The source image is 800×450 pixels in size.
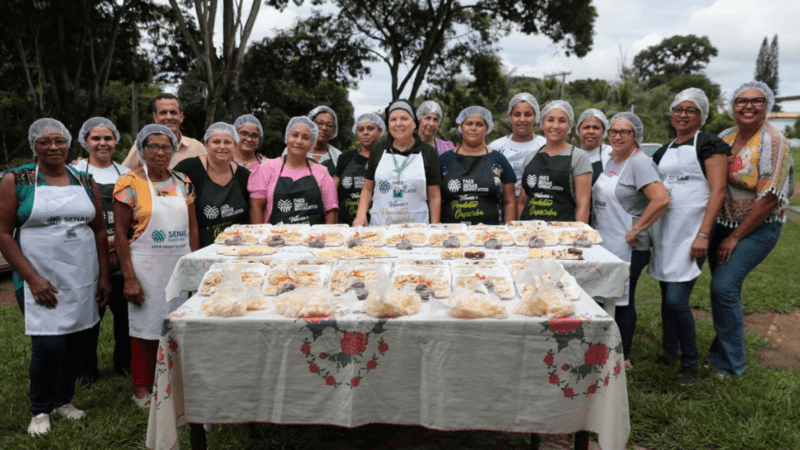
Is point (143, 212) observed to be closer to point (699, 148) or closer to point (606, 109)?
point (699, 148)

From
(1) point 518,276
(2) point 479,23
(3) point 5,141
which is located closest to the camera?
(1) point 518,276

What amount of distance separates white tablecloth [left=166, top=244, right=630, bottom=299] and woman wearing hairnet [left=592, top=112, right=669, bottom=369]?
1.81ft

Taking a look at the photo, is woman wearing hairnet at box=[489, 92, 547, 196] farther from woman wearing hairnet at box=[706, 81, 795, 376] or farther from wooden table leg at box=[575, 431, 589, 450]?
wooden table leg at box=[575, 431, 589, 450]

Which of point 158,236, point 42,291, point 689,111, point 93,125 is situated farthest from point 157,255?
point 689,111

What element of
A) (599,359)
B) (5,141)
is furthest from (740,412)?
(5,141)

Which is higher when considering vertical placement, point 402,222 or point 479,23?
point 479,23

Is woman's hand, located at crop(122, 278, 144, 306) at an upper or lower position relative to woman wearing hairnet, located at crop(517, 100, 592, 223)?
lower

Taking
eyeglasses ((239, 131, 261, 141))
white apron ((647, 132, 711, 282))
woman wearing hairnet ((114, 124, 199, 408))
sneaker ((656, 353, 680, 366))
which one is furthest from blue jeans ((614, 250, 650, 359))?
eyeglasses ((239, 131, 261, 141))

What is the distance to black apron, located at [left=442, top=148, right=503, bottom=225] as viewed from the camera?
4.23 meters

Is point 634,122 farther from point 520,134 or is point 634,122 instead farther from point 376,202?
point 376,202

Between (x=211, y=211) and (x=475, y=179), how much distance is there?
2051mm

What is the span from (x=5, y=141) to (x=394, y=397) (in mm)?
22693

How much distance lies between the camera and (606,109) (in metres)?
26.6

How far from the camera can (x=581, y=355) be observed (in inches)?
90.3
